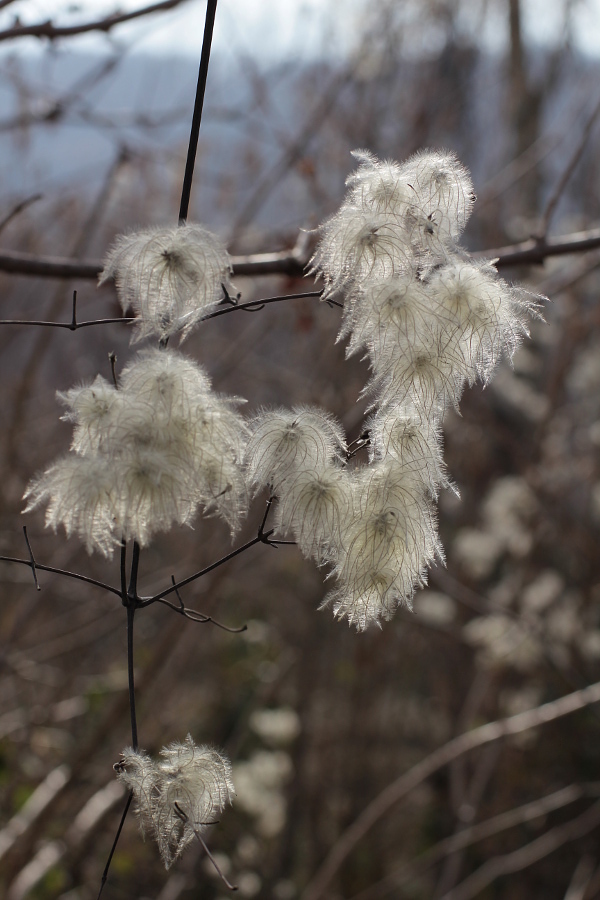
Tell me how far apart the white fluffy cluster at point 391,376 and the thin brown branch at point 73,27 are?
41.2 inches

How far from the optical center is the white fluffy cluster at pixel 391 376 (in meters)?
0.85

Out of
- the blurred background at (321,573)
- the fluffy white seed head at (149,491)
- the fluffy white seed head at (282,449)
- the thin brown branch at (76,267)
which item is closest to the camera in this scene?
the fluffy white seed head at (149,491)

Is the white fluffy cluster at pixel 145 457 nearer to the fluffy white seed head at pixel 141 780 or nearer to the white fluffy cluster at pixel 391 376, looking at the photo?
the white fluffy cluster at pixel 391 376

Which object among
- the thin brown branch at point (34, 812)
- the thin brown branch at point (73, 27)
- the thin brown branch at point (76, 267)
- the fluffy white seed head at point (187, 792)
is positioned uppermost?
the thin brown branch at point (73, 27)

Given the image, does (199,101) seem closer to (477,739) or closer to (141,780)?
(141,780)

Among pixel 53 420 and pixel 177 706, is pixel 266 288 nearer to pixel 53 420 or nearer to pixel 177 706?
pixel 53 420

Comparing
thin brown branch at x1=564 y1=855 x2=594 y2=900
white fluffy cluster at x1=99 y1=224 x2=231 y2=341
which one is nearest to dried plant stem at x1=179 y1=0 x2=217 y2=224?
white fluffy cluster at x1=99 y1=224 x2=231 y2=341

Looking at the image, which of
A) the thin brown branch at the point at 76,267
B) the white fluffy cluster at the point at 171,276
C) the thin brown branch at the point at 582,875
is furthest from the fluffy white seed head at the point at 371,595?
the thin brown branch at the point at 582,875

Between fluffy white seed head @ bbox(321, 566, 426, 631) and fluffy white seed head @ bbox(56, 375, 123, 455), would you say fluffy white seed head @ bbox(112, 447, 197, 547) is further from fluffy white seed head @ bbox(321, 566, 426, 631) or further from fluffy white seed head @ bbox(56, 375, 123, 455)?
fluffy white seed head @ bbox(321, 566, 426, 631)

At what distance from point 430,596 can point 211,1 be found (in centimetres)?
468

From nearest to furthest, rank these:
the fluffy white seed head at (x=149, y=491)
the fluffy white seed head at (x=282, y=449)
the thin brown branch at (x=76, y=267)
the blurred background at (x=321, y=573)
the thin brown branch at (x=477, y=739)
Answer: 1. the fluffy white seed head at (x=149, y=491)
2. the fluffy white seed head at (x=282, y=449)
3. the thin brown branch at (x=76, y=267)
4. the thin brown branch at (x=477, y=739)
5. the blurred background at (x=321, y=573)

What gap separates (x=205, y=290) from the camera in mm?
913

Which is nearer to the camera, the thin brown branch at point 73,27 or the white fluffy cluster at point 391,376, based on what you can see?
the white fluffy cluster at point 391,376

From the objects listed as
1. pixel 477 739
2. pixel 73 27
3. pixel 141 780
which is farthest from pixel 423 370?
pixel 477 739
